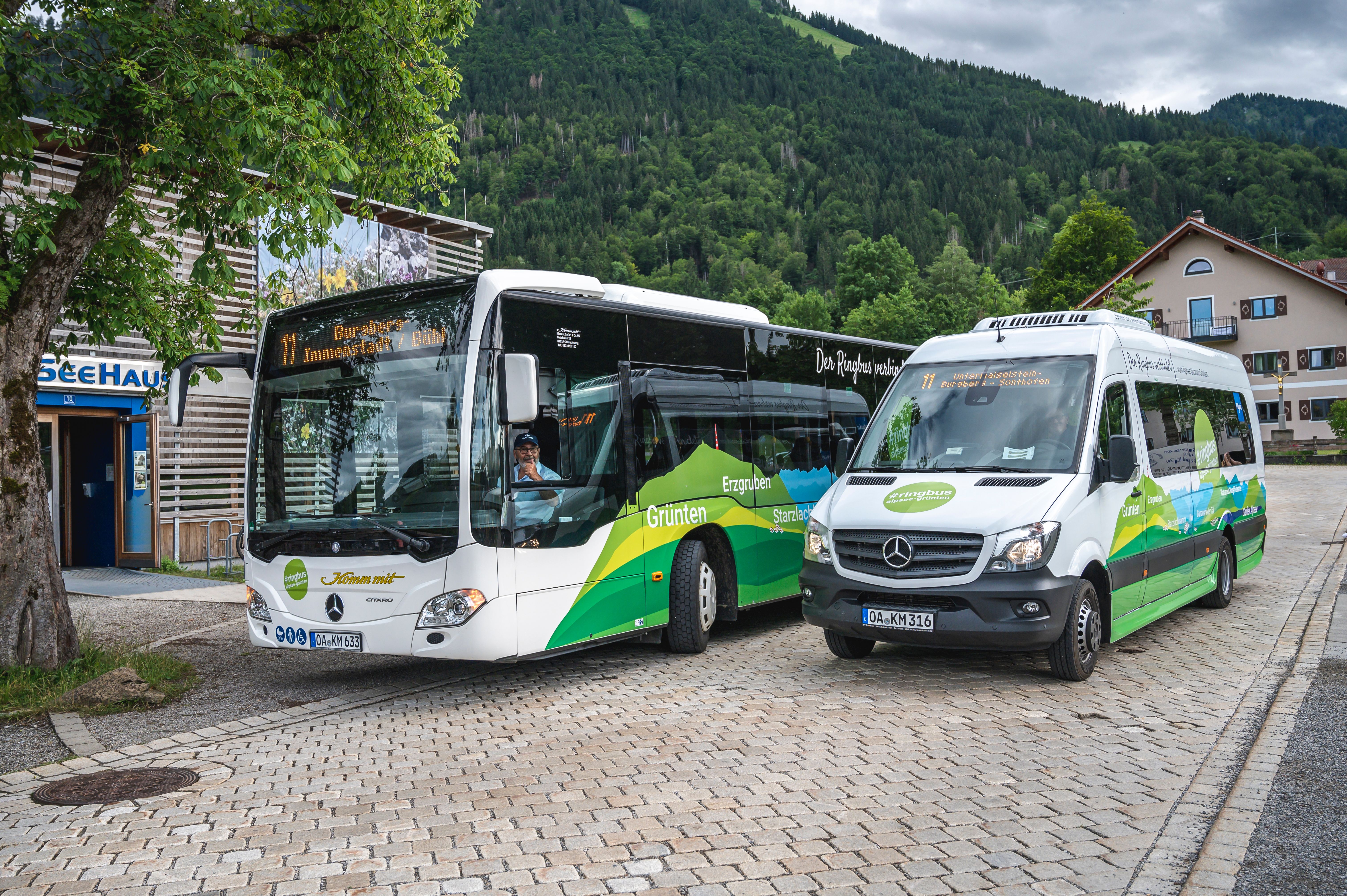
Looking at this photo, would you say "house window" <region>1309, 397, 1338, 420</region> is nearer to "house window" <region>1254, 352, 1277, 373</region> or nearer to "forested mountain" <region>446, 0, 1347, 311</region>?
"house window" <region>1254, 352, 1277, 373</region>

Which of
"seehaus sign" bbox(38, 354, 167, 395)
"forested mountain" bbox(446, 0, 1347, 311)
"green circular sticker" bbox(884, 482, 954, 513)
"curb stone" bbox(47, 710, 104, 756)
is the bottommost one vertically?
"curb stone" bbox(47, 710, 104, 756)

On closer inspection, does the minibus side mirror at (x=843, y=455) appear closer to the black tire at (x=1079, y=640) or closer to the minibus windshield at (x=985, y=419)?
the minibus windshield at (x=985, y=419)

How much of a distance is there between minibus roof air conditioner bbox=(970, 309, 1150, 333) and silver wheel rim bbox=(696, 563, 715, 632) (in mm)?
3004

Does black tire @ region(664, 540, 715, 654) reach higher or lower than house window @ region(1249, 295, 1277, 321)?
lower

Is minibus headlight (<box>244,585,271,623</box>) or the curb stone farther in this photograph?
minibus headlight (<box>244,585,271,623</box>)

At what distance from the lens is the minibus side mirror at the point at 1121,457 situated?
7.82 m

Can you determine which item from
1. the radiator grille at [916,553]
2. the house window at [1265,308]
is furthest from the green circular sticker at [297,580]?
the house window at [1265,308]

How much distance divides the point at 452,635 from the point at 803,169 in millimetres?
149526

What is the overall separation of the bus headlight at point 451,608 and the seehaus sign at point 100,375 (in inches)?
416

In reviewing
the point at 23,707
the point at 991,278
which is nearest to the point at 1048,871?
the point at 23,707

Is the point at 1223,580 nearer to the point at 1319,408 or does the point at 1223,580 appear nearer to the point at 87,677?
the point at 87,677

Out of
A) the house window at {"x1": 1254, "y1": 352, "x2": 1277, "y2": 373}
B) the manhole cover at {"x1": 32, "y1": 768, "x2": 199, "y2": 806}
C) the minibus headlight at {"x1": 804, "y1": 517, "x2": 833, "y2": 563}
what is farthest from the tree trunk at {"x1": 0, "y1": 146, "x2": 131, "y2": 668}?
the house window at {"x1": 1254, "y1": 352, "x2": 1277, "y2": 373}

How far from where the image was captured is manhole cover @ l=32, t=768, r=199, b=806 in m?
5.65

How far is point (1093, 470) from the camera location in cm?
784
